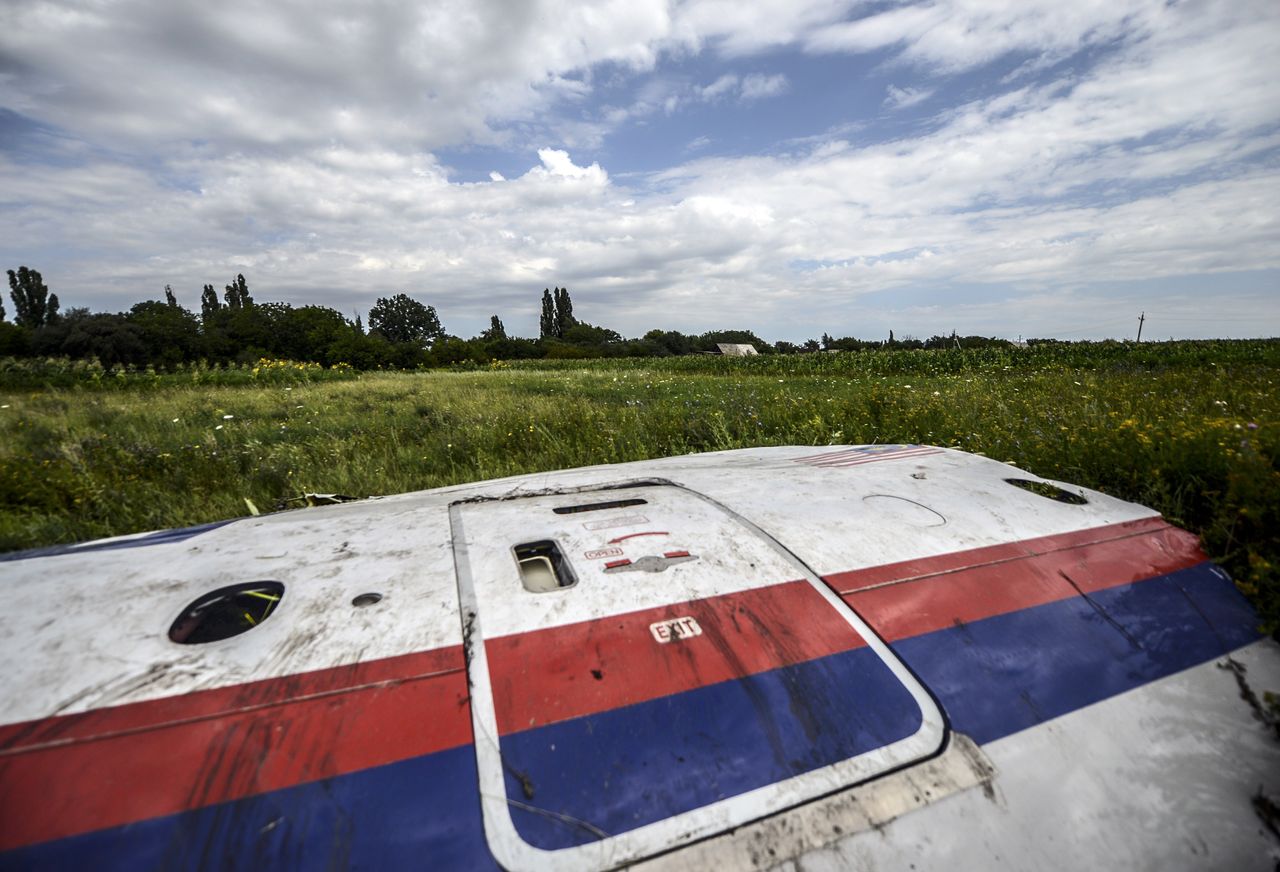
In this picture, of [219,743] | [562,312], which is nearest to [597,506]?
[219,743]

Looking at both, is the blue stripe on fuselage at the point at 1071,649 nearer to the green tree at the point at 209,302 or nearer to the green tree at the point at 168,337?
the green tree at the point at 168,337

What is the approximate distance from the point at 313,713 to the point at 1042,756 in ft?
5.16

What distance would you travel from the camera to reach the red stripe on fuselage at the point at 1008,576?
61.2 inches

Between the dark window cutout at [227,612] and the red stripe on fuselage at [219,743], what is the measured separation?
28 cm

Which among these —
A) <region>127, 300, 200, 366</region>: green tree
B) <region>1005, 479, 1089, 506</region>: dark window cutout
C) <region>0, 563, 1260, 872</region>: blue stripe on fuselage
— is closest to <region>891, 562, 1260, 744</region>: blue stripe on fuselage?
<region>0, 563, 1260, 872</region>: blue stripe on fuselage

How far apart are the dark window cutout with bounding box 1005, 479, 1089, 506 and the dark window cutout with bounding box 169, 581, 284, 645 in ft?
9.04

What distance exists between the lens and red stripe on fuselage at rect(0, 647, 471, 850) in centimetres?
92

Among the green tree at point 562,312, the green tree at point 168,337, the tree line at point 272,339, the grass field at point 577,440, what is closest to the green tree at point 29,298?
the tree line at point 272,339

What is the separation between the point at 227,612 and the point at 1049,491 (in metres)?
2.94

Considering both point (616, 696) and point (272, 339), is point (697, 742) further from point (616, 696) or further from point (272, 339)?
point (272, 339)

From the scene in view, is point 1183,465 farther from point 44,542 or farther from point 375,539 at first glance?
point 44,542

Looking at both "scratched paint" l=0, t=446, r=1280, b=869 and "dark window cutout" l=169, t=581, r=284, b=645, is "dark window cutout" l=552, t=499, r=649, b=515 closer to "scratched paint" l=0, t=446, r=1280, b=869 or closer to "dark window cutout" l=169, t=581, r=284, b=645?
"scratched paint" l=0, t=446, r=1280, b=869

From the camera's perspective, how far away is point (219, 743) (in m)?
1.03

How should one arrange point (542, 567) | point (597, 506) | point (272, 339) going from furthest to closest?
1. point (272, 339)
2. point (597, 506)
3. point (542, 567)
